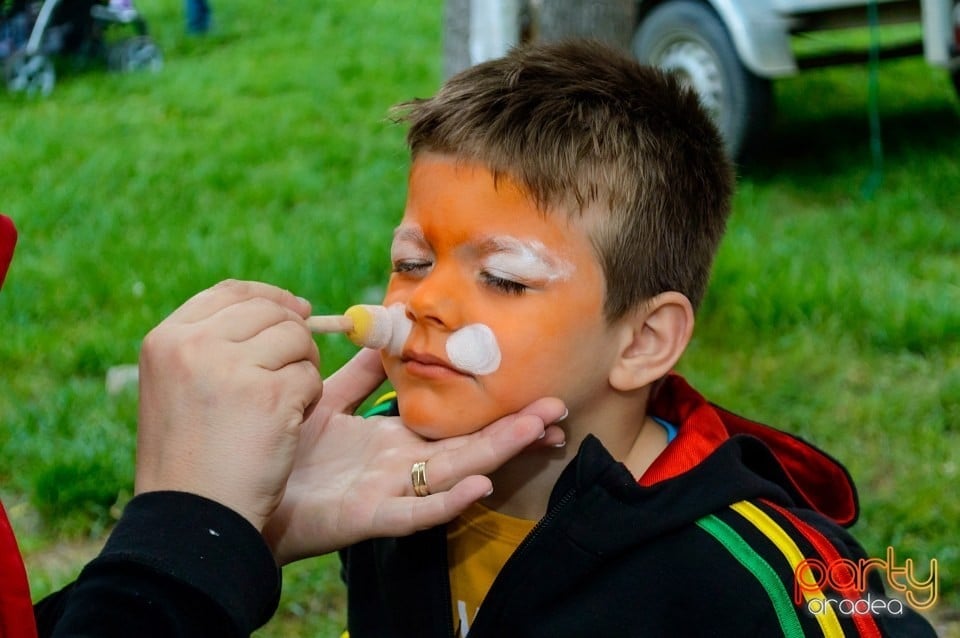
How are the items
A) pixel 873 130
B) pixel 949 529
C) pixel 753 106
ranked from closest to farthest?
pixel 949 529, pixel 753 106, pixel 873 130

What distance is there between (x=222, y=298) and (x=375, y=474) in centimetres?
43

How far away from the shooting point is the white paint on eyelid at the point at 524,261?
178 centimetres

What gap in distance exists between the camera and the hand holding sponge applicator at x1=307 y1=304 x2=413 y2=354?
1818mm

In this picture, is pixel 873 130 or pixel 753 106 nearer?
pixel 753 106

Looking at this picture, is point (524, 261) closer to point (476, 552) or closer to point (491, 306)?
point (491, 306)

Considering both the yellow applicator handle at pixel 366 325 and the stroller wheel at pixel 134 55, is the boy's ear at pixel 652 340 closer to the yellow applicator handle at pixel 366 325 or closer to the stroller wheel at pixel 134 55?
the yellow applicator handle at pixel 366 325

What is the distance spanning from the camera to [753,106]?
6121 millimetres

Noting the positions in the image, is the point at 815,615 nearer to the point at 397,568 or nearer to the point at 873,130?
the point at 397,568

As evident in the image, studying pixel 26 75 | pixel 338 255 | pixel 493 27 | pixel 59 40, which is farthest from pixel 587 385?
pixel 59 40

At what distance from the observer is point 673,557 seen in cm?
169

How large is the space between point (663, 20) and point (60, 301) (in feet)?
11.5

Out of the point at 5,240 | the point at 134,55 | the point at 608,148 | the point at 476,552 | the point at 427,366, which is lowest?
the point at 134,55

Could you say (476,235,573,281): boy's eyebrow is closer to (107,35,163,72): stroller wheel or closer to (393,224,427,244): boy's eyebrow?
(393,224,427,244): boy's eyebrow

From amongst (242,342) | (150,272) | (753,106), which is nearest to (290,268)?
(150,272)
